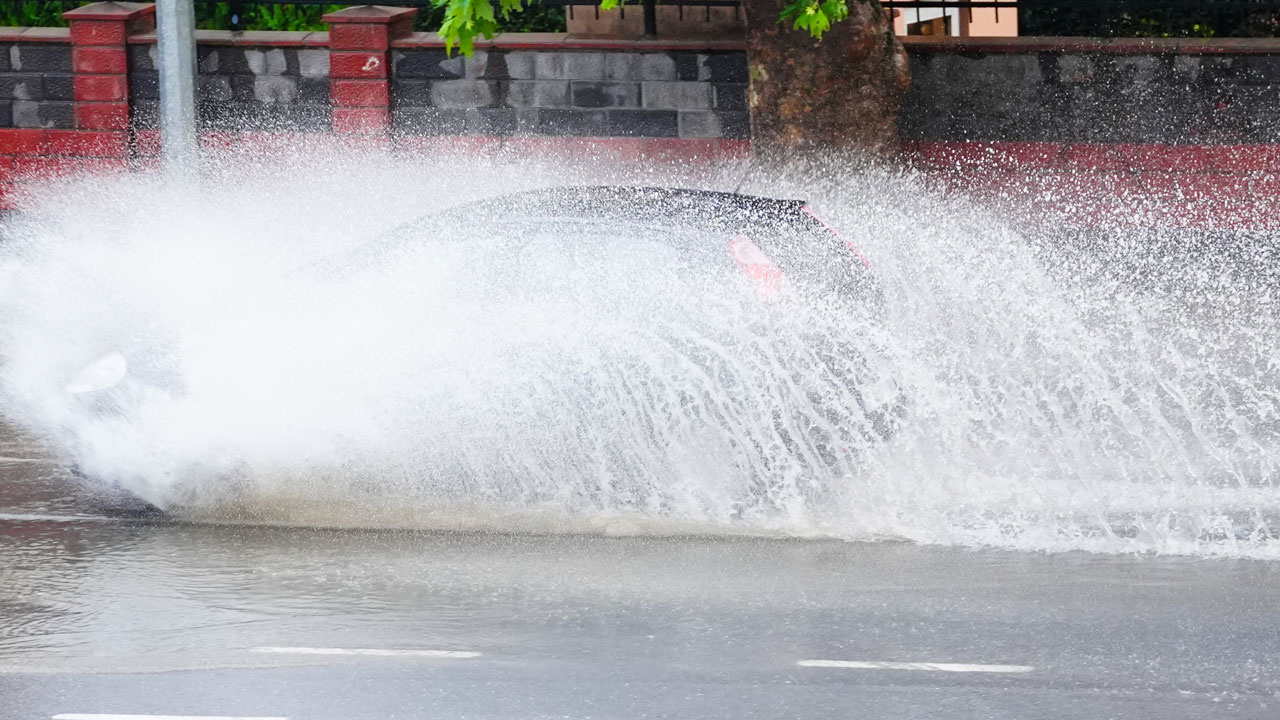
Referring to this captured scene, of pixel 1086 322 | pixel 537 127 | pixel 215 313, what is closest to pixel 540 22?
pixel 537 127

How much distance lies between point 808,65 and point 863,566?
5991 millimetres

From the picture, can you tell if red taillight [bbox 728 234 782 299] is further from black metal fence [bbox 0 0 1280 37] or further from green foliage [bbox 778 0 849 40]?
black metal fence [bbox 0 0 1280 37]

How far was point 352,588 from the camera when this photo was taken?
19.9ft

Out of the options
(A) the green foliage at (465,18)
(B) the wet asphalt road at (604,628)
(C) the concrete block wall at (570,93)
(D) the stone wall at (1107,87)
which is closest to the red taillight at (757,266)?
(B) the wet asphalt road at (604,628)

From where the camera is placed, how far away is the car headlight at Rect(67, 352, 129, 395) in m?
7.05

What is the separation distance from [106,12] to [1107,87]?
27.3ft

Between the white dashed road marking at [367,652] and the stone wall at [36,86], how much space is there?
31.3ft

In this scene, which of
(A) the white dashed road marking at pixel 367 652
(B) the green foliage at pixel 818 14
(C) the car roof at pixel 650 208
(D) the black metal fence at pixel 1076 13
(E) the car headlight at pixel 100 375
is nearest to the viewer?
(A) the white dashed road marking at pixel 367 652

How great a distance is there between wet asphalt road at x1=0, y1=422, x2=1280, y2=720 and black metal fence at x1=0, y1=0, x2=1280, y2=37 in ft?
25.6

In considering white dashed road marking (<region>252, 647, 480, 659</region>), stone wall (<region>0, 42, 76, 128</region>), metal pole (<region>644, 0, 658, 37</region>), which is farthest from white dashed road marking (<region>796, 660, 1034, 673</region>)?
stone wall (<region>0, 42, 76, 128</region>)

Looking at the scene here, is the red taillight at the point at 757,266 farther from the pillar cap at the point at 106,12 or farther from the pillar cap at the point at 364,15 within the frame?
the pillar cap at the point at 106,12

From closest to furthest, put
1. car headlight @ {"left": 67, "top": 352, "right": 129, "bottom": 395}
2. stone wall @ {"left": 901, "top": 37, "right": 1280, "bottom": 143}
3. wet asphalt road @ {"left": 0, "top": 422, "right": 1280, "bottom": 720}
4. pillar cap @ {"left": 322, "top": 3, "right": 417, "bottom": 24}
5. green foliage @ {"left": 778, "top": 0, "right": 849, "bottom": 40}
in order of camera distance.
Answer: wet asphalt road @ {"left": 0, "top": 422, "right": 1280, "bottom": 720} < car headlight @ {"left": 67, "top": 352, "right": 129, "bottom": 395} < green foliage @ {"left": 778, "top": 0, "right": 849, "bottom": 40} < stone wall @ {"left": 901, "top": 37, "right": 1280, "bottom": 143} < pillar cap @ {"left": 322, "top": 3, "right": 417, "bottom": 24}

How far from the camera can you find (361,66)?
524 inches

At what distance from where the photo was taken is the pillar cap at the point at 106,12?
13.5m
